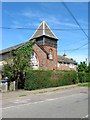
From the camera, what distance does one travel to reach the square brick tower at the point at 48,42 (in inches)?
1806

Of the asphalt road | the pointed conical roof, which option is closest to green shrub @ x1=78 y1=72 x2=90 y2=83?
the pointed conical roof

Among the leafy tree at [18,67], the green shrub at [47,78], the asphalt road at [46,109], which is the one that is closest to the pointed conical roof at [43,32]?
the green shrub at [47,78]

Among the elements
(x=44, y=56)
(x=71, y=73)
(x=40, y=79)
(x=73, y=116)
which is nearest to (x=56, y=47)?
(x=44, y=56)

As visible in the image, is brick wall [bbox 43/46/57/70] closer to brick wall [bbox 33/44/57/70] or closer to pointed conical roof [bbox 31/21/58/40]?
brick wall [bbox 33/44/57/70]

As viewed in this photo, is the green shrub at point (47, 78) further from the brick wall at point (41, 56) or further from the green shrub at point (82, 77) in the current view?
the brick wall at point (41, 56)

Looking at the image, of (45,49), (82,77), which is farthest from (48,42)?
(82,77)

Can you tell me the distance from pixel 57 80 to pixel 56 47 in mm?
16367

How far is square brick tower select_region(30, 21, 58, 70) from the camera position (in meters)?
45.9

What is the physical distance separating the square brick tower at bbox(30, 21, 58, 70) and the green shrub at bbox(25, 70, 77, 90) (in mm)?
7668

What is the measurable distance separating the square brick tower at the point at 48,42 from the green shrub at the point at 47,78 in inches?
302

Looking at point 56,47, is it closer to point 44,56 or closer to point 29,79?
point 44,56

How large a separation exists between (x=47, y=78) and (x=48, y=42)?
17.3 m

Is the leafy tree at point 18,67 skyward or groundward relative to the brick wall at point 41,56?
groundward

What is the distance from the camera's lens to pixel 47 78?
30.7 metres
